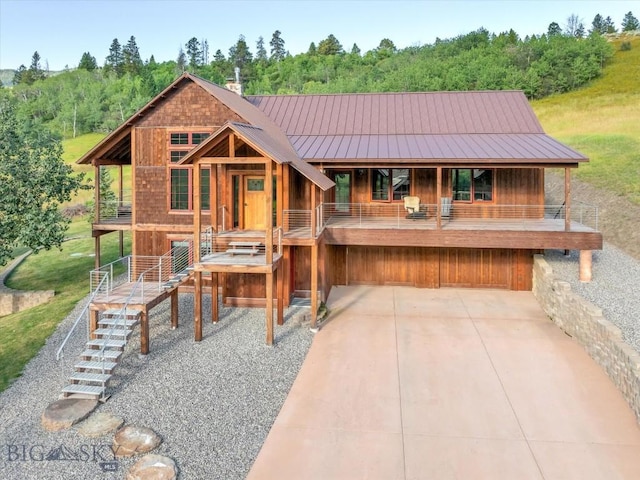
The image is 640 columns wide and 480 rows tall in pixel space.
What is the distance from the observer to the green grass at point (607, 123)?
87.5 ft

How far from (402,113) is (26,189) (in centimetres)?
1560

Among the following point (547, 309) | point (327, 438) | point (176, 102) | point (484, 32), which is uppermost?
point (484, 32)

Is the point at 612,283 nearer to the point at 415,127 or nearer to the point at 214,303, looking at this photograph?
the point at 415,127

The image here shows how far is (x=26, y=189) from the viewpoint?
1750 centimetres

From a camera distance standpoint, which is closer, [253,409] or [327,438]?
[327,438]

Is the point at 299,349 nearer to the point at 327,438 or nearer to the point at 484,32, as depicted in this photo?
the point at 327,438

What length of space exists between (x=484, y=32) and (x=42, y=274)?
9093 cm

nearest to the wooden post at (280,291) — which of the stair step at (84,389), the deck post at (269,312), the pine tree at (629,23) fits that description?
the deck post at (269,312)

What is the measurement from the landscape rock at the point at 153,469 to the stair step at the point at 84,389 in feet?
8.53

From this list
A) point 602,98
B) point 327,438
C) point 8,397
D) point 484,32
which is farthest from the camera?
point 484,32

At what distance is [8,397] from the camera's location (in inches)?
393

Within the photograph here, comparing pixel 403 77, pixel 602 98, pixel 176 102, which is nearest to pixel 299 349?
pixel 176 102

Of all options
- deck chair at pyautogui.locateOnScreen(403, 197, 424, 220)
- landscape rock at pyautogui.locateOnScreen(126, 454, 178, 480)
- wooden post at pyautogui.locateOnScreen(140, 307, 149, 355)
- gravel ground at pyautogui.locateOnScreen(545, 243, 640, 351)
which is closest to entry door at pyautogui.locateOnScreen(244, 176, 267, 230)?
wooden post at pyautogui.locateOnScreen(140, 307, 149, 355)

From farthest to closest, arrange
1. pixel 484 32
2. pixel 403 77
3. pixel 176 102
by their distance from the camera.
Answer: pixel 484 32
pixel 403 77
pixel 176 102
